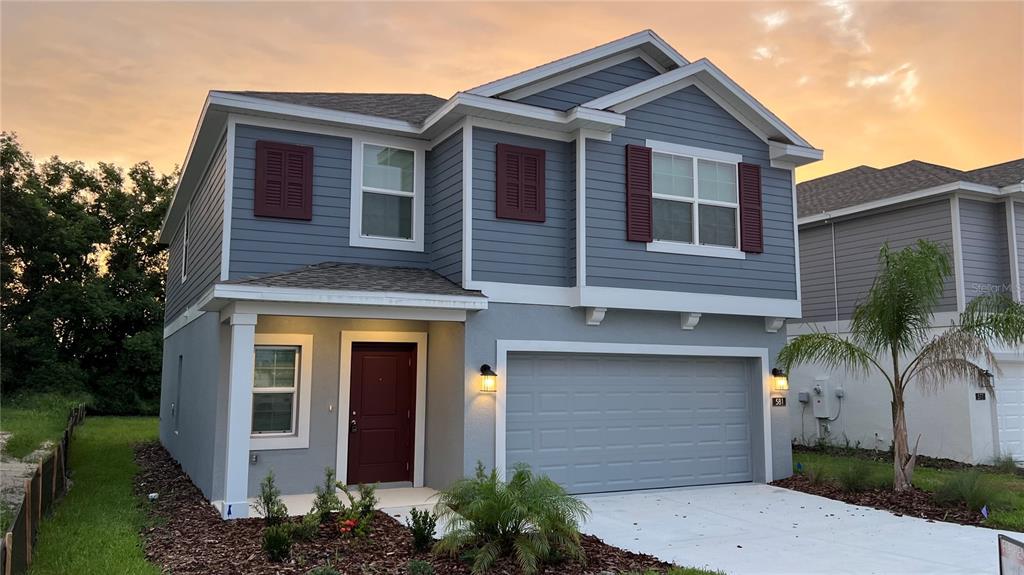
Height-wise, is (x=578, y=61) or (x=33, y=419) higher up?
(x=578, y=61)

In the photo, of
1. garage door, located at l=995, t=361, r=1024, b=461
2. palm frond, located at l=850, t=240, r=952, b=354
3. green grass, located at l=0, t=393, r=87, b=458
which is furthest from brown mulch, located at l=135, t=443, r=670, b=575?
garage door, located at l=995, t=361, r=1024, b=461

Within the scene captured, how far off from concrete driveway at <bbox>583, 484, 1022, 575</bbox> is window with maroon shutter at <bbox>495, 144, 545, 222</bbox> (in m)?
3.87

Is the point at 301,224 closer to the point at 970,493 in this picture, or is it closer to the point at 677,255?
the point at 677,255

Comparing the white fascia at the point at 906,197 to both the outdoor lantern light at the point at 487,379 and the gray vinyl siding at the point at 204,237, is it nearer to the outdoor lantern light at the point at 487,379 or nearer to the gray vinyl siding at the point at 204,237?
the outdoor lantern light at the point at 487,379

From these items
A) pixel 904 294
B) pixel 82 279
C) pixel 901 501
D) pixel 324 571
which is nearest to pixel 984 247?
pixel 904 294

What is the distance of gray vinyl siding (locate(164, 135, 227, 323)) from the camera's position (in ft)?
32.7

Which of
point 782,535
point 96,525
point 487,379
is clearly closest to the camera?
point 782,535

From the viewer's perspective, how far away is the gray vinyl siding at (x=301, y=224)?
9.45 m

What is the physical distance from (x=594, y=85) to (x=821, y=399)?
8.99 m

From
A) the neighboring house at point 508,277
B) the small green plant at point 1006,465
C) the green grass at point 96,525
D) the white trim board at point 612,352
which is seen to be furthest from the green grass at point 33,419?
the small green plant at point 1006,465

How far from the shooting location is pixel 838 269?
1622cm

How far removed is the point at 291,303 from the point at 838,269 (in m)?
12.4

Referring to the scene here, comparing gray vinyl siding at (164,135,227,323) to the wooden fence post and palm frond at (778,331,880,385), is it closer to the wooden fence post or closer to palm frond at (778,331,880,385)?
the wooden fence post

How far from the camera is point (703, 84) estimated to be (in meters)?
11.2
